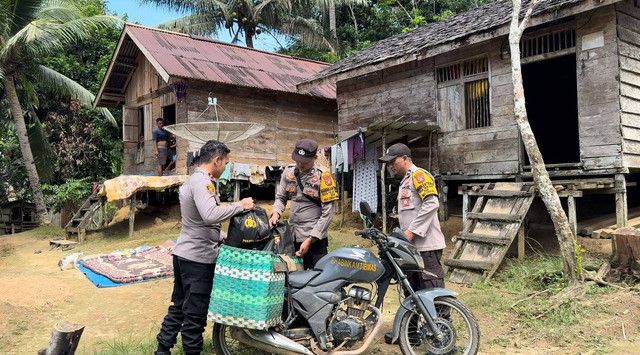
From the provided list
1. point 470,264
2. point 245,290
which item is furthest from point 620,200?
point 245,290

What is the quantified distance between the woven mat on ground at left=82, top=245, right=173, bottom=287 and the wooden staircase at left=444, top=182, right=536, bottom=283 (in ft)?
15.2

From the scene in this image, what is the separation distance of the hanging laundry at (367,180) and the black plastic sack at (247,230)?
7215mm

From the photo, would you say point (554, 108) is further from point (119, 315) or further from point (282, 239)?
point (119, 315)

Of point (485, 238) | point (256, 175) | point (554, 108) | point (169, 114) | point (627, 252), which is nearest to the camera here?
point (627, 252)

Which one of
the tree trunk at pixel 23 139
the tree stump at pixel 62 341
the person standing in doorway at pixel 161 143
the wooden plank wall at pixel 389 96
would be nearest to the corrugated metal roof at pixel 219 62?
the person standing in doorway at pixel 161 143

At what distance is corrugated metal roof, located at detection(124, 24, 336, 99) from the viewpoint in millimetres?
12464

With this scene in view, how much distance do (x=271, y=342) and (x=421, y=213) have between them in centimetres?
162

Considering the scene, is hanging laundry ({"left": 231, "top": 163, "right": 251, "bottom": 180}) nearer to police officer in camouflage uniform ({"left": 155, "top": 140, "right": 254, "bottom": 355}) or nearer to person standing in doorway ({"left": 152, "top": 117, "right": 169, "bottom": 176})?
person standing in doorway ({"left": 152, "top": 117, "right": 169, "bottom": 176})

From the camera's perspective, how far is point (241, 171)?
13.0m

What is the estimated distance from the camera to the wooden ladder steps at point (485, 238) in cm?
651

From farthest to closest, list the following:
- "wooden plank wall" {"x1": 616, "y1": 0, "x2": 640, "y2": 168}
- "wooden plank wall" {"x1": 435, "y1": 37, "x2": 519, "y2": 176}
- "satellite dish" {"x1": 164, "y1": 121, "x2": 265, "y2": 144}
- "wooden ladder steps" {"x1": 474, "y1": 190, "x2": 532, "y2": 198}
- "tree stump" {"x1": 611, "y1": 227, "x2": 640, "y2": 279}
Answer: "satellite dish" {"x1": 164, "y1": 121, "x2": 265, "y2": 144} → "wooden plank wall" {"x1": 435, "y1": 37, "x2": 519, "y2": 176} → "wooden plank wall" {"x1": 616, "y1": 0, "x2": 640, "y2": 168} → "wooden ladder steps" {"x1": 474, "y1": 190, "x2": 532, "y2": 198} → "tree stump" {"x1": 611, "y1": 227, "x2": 640, "y2": 279}

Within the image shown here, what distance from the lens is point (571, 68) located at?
10.6 m

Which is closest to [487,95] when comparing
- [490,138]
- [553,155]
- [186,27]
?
[490,138]

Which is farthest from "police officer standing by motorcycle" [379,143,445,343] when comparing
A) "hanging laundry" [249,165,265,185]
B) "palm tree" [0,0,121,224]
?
"palm tree" [0,0,121,224]
